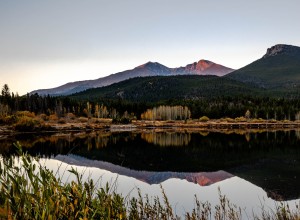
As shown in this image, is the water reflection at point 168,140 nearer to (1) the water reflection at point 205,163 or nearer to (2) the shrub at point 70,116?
(1) the water reflection at point 205,163

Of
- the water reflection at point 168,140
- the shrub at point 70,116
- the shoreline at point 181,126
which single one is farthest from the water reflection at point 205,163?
the shrub at point 70,116

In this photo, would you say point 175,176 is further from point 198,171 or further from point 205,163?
point 205,163

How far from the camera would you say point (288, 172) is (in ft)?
142

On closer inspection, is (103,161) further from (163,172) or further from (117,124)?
(117,124)

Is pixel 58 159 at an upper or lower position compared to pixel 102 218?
lower

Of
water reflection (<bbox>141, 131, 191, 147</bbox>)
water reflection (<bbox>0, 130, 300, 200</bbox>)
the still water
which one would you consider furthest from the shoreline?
water reflection (<bbox>0, 130, 300, 200</bbox>)

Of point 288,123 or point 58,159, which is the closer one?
point 58,159

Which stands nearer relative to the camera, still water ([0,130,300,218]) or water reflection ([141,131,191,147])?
still water ([0,130,300,218])

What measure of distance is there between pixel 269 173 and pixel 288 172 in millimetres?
2361

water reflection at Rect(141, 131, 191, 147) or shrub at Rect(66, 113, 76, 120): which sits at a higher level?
shrub at Rect(66, 113, 76, 120)

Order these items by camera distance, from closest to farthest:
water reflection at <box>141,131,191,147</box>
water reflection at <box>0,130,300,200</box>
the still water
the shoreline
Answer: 1. the still water
2. water reflection at <box>0,130,300,200</box>
3. water reflection at <box>141,131,191,147</box>
4. the shoreline

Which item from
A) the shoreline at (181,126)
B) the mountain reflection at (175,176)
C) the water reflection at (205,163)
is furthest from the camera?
the shoreline at (181,126)

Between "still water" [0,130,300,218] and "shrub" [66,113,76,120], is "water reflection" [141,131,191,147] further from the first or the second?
"shrub" [66,113,76,120]

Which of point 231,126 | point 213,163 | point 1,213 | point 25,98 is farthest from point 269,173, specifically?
point 25,98
